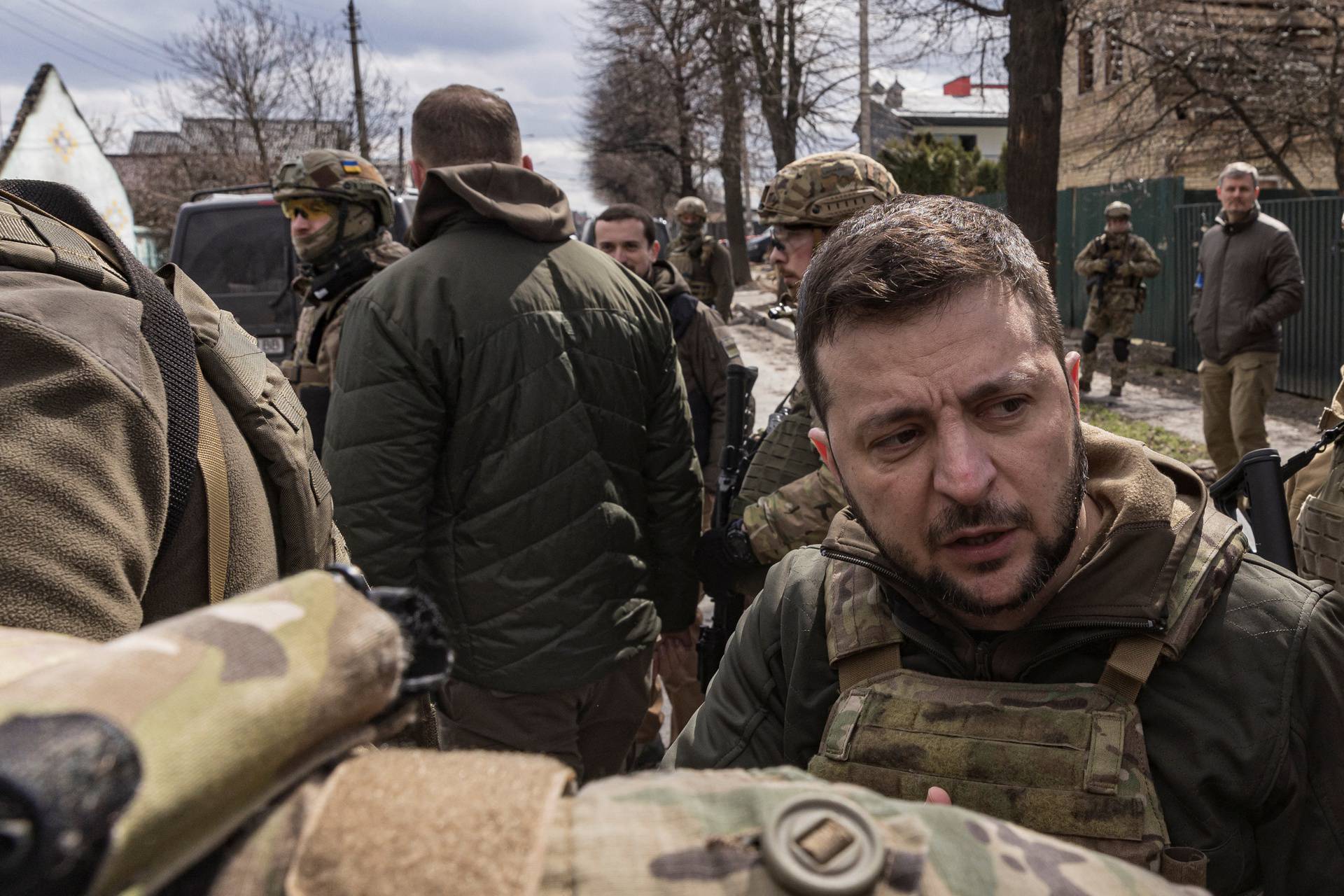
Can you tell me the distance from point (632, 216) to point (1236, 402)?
440 cm

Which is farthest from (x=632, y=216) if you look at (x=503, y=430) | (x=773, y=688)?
(x=773, y=688)

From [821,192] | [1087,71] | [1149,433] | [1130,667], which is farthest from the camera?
[1087,71]

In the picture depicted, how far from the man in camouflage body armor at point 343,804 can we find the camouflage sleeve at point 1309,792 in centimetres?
85

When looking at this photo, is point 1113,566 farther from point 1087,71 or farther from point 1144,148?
point 1087,71

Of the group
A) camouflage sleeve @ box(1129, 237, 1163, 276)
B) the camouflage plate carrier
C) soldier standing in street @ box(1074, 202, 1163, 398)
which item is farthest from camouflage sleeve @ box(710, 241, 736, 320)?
the camouflage plate carrier

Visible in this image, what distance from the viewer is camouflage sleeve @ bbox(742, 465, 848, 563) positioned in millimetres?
2791

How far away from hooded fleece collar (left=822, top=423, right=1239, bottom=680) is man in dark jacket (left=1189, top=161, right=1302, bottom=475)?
19.8 ft

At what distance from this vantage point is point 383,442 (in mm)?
2699

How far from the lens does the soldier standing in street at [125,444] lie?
0.95 meters

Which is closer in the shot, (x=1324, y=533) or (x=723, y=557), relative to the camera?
(x=1324, y=533)

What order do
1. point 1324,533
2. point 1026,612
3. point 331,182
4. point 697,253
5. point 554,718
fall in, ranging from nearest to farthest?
point 1026,612 → point 1324,533 → point 554,718 → point 331,182 → point 697,253

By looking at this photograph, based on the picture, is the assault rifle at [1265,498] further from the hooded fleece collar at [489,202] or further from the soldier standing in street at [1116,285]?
the soldier standing in street at [1116,285]

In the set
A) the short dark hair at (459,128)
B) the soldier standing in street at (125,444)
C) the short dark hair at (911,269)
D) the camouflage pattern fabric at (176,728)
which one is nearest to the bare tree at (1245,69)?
the short dark hair at (459,128)

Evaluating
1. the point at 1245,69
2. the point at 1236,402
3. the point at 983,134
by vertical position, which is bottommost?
the point at 1236,402
